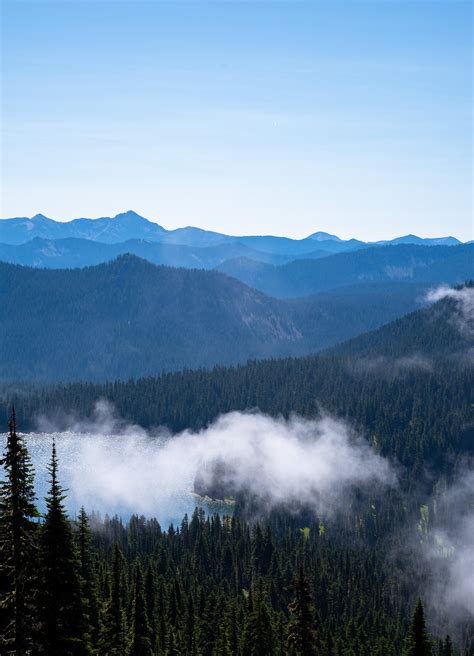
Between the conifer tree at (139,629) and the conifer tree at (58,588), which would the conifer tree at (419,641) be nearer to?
the conifer tree at (139,629)

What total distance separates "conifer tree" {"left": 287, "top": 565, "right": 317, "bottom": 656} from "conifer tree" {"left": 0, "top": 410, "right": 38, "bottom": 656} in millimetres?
18118

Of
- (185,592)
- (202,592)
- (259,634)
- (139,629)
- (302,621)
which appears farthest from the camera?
(185,592)

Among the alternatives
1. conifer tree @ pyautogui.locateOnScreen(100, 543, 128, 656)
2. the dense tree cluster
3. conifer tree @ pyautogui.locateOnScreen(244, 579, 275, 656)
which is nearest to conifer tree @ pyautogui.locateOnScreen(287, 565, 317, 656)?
the dense tree cluster

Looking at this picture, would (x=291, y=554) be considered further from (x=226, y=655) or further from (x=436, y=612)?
(x=226, y=655)

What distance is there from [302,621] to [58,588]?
17626mm

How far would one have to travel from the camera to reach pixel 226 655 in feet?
230

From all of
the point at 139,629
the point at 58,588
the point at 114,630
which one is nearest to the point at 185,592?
the point at 114,630

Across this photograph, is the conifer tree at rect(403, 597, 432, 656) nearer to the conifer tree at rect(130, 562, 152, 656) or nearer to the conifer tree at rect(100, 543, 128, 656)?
the conifer tree at rect(130, 562, 152, 656)

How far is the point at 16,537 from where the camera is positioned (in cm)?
2920

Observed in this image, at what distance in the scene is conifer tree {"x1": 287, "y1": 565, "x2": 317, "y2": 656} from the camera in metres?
42.8

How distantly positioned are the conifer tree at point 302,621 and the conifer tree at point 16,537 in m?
18.1

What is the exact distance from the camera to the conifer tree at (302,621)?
42.8 metres

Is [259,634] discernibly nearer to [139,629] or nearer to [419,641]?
[139,629]

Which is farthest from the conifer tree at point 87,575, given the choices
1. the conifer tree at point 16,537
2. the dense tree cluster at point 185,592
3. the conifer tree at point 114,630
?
the conifer tree at point 16,537
